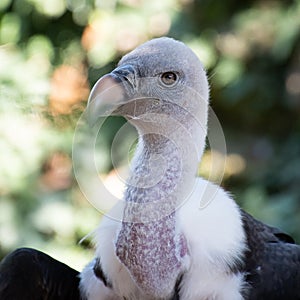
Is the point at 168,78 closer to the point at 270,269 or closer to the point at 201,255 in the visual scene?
the point at 201,255

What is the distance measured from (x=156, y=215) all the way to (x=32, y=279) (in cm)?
47

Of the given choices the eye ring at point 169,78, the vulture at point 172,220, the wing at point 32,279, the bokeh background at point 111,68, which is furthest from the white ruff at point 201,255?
the bokeh background at point 111,68

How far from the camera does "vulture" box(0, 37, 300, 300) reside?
2.13m

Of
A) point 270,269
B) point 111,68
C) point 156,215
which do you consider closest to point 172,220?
point 156,215

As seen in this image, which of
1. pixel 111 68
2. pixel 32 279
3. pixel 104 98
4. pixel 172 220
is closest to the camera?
pixel 104 98

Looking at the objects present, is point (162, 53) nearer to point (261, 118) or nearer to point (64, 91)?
point (64, 91)

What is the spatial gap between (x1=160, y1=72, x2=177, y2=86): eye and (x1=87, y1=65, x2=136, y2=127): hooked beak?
0.10 meters

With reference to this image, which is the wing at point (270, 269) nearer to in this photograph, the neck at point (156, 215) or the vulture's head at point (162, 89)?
the neck at point (156, 215)

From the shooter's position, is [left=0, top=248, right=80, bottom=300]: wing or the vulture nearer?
the vulture

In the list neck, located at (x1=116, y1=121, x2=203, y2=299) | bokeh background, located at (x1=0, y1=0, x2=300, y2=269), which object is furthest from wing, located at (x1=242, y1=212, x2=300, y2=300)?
bokeh background, located at (x1=0, y1=0, x2=300, y2=269)

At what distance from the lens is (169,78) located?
2205mm

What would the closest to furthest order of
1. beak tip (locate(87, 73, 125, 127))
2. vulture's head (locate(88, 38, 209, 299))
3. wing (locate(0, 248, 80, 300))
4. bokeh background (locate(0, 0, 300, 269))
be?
beak tip (locate(87, 73, 125, 127)) → vulture's head (locate(88, 38, 209, 299)) → wing (locate(0, 248, 80, 300)) → bokeh background (locate(0, 0, 300, 269))

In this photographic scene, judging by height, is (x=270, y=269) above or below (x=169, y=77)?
below

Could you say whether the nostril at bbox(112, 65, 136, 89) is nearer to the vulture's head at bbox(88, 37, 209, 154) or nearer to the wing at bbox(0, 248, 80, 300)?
the vulture's head at bbox(88, 37, 209, 154)
